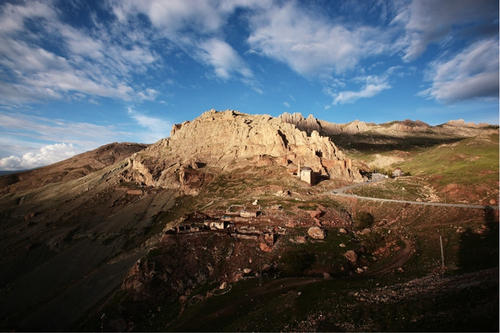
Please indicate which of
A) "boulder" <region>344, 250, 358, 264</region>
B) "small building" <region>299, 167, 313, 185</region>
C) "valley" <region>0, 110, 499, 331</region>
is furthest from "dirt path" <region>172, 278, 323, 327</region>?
"small building" <region>299, 167, 313, 185</region>

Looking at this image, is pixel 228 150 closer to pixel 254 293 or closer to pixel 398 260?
pixel 254 293

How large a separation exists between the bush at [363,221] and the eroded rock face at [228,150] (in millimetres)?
41726

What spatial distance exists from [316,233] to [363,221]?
1592 centimetres

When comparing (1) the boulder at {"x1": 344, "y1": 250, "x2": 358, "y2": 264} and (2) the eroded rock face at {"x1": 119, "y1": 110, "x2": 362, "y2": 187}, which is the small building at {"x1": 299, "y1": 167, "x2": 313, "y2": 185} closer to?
(2) the eroded rock face at {"x1": 119, "y1": 110, "x2": 362, "y2": 187}

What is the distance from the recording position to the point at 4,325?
49812mm

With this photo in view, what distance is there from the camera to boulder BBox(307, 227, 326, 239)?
184ft

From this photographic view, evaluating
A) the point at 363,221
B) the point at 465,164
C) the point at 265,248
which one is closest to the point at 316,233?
the point at 265,248

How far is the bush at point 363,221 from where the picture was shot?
61.9m

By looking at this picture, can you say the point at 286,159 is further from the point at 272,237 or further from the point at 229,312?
the point at 229,312

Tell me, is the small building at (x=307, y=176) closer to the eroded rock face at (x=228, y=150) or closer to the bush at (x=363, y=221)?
the eroded rock face at (x=228, y=150)

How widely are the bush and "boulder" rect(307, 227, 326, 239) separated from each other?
12702mm

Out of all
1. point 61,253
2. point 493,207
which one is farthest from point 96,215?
point 493,207

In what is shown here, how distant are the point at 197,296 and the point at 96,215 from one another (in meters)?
83.8

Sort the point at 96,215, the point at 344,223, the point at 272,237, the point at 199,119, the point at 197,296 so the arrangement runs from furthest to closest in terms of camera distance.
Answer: the point at 199,119, the point at 96,215, the point at 344,223, the point at 272,237, the point at 197,296
